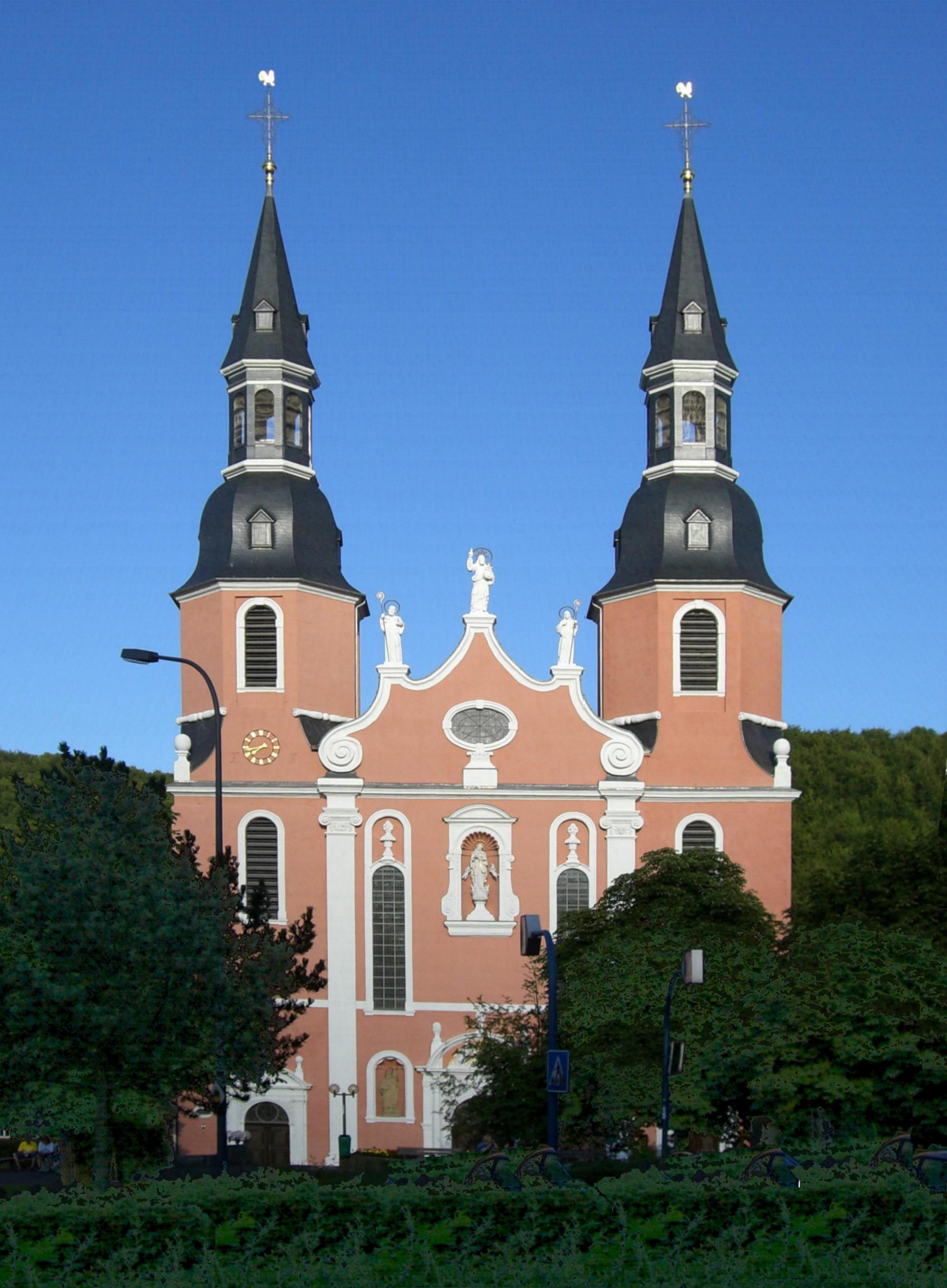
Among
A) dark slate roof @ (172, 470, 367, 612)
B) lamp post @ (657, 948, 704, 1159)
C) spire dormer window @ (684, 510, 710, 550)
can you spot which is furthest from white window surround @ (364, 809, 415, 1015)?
lamp post @ (657, 948, 704, 1159)

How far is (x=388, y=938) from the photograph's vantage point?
138 ft

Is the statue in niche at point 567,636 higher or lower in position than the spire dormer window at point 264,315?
lower

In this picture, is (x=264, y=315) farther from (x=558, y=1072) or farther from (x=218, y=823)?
(x=558, y=1072)

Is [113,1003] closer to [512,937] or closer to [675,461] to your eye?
[512,937]

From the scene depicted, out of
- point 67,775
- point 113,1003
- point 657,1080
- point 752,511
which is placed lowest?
point 657,1080

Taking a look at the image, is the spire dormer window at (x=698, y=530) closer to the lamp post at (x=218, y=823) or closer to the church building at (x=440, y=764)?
the church building at (x=440, y=764)

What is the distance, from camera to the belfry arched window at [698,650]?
142ft

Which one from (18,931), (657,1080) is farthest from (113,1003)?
(657,1080)

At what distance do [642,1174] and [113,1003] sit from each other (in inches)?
337

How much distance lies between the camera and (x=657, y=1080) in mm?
31969

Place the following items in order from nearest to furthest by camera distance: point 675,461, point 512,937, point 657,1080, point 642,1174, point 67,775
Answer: point 642,1174
point 67,775
point 657,1080
point 512,937
point 675,461

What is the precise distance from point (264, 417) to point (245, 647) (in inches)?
248

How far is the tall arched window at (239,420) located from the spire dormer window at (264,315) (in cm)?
197

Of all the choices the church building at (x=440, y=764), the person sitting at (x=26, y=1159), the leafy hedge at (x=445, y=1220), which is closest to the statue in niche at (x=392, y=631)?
the church building at (x=440, y=764)
